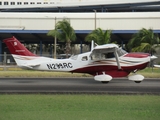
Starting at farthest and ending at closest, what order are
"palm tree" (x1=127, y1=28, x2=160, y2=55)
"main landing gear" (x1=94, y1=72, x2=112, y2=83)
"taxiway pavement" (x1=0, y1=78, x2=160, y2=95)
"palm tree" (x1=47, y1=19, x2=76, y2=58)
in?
"palm tree" (x1=47, y1=19, x2=76, y2=58) → "palm tree" (x1=127, y1=28, x2=160, y2=55) → "main landing gear" (x1=94, y1=72, x2=112, y2=83) → "taxiway pavement" (x1=0, y1=78, x2=160, y2=95)

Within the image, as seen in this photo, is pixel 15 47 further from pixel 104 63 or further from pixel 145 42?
pixel 145 42

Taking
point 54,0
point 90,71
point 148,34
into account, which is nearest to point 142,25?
point 148,34

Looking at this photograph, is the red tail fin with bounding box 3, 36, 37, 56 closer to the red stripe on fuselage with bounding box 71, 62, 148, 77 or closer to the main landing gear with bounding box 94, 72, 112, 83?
the red stripe on fuselage with bounding box 71, 62, 148, 77

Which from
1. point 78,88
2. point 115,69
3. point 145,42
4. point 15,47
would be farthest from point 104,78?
point 145,42

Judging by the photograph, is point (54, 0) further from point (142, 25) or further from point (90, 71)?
point (90, 71)
